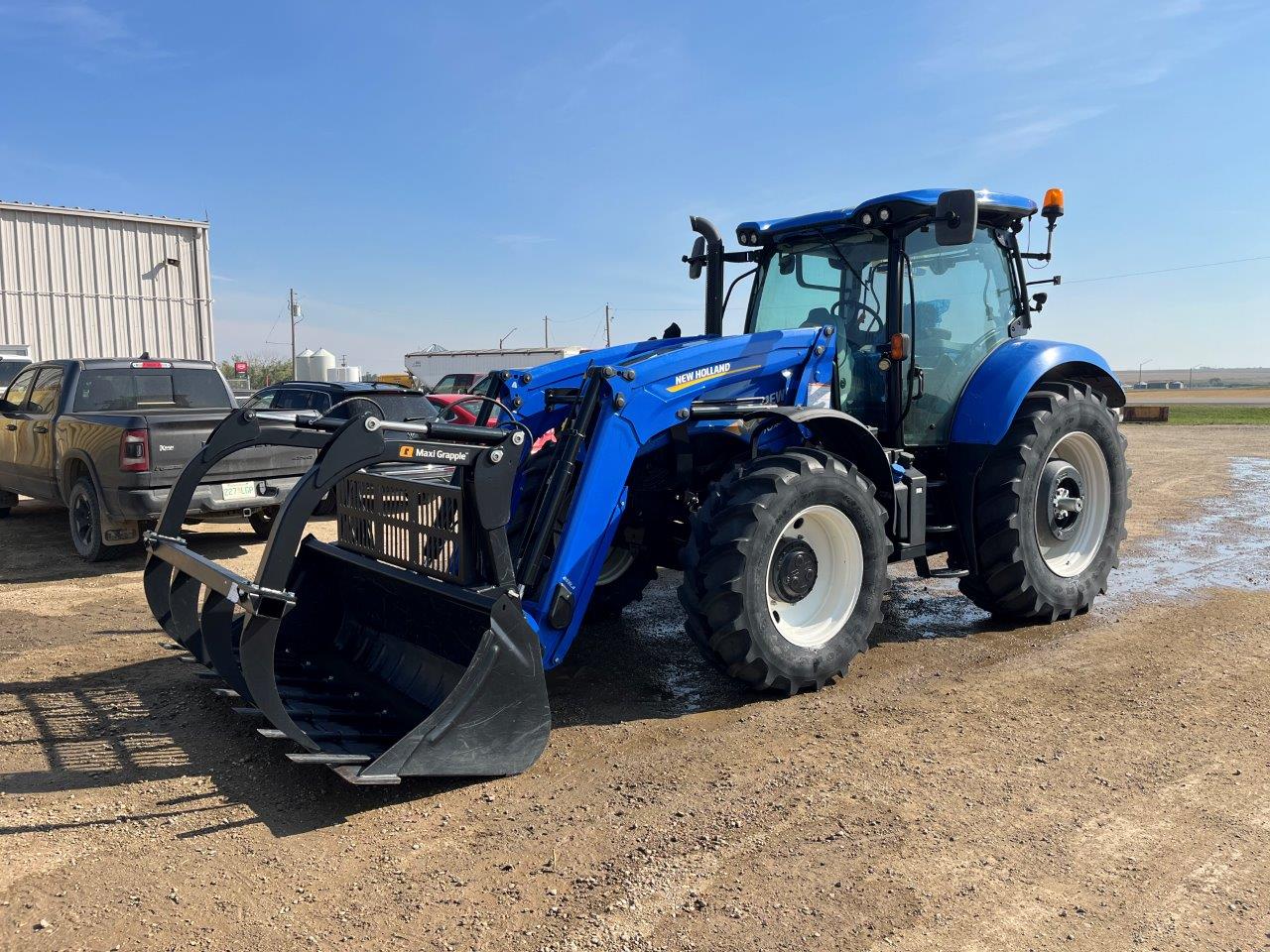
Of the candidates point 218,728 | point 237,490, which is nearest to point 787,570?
point 218,728

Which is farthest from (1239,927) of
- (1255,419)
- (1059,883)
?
(1255,419)

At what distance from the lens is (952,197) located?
206 inches

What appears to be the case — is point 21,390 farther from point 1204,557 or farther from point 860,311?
point 1204,557

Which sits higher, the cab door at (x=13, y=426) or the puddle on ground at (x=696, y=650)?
the cab door at (x=13, y=426)

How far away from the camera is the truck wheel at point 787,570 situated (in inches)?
175

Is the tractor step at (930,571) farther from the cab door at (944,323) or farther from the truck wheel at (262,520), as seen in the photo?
the truck wheel at (262,520)

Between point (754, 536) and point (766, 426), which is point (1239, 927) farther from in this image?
point (766, 426)

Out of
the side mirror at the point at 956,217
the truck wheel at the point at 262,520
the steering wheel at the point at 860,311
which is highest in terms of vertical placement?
the side mirror at the point at 956,217

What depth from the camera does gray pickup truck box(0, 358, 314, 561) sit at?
814 cm

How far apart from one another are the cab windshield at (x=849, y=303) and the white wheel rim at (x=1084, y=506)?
1.47 m

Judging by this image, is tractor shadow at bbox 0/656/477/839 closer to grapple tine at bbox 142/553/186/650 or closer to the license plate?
grapple tine at bbox 142/553/186/650

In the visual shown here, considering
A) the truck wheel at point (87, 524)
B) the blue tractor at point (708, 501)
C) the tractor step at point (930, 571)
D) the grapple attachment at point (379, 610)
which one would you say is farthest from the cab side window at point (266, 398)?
the tractor step at point (930, 571)

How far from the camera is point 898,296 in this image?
580 centimetres

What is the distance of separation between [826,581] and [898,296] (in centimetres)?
185
